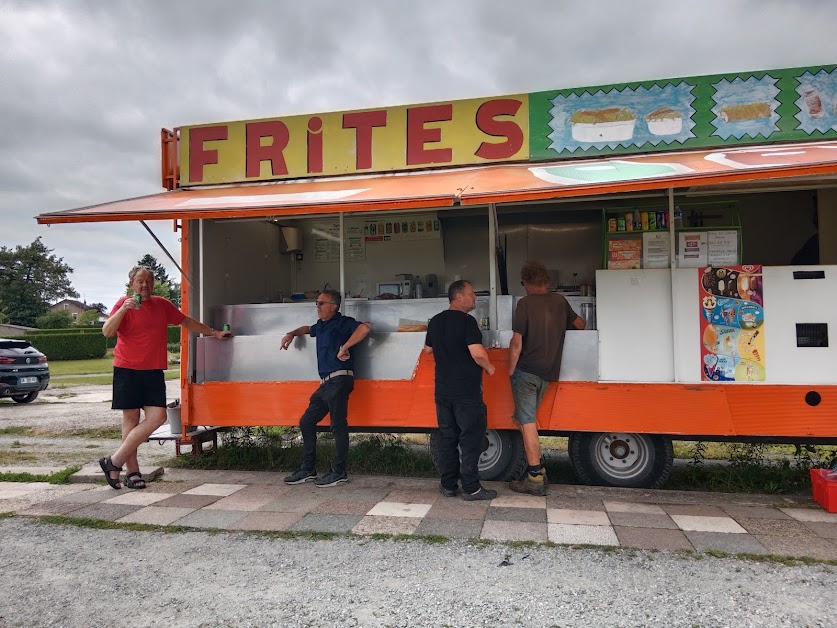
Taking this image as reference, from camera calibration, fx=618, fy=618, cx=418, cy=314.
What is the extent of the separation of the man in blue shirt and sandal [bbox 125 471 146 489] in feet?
4.16

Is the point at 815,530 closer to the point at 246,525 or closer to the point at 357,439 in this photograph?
the point at 246,525

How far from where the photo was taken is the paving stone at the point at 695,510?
450 cm

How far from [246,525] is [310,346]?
1972mm

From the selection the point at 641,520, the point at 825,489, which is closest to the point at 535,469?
the point at 641,520

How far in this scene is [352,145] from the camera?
6.11 metres

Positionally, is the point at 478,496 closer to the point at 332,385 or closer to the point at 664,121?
the point at 332,385

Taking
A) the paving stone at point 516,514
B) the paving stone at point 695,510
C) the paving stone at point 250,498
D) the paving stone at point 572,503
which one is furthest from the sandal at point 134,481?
the paving stone at point 695,510

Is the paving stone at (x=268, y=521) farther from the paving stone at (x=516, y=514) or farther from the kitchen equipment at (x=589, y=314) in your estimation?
the kitchen equipment at (x=589, y=314)

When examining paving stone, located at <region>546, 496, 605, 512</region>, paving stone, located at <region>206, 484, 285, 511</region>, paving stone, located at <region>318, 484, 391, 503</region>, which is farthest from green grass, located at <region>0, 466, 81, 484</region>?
paving stone, located at <region>546, 496, 605, 512</region>

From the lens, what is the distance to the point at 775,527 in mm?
4176

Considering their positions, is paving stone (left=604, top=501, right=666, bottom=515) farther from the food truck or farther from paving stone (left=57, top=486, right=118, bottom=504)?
paving stone (left=57, top=486, right=118, bottom=504)

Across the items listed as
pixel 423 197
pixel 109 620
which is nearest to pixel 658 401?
pixel 423 197

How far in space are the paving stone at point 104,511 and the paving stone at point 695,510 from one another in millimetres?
4089

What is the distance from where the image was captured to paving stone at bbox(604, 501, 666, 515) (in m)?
4.59
